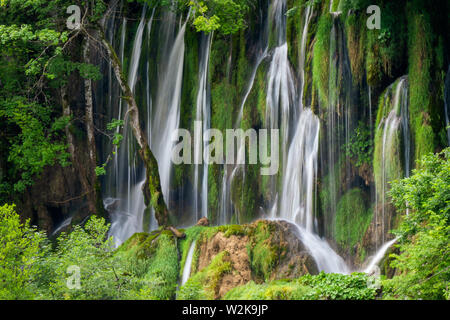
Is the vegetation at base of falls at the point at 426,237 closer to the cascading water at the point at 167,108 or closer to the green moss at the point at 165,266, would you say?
the green moss at the point at 165,266

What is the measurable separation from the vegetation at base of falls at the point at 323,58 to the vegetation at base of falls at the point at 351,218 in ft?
8.61

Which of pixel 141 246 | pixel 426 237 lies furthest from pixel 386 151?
pixel 141 246

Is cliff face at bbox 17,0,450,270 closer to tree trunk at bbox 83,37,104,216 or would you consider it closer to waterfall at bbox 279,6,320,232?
waterfall at bbox 279,6,320,232

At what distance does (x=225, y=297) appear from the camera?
12.1 m

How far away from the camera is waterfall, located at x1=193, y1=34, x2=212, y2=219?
64.6 feet

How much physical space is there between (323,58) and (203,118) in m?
5.78

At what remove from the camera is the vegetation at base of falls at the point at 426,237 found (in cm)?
891

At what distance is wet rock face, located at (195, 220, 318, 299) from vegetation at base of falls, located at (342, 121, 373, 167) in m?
2.87

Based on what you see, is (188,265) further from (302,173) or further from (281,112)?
(281,112)

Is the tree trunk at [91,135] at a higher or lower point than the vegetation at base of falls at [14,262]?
higher

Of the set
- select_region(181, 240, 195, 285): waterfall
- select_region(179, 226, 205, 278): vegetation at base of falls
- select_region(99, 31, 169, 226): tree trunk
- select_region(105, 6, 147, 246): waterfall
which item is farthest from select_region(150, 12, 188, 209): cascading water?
select_region(181, 240, 195, 285): waterfall

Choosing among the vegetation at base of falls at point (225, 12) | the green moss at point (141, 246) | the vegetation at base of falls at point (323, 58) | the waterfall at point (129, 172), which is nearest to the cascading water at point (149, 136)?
the waterfall at point (129, 172)

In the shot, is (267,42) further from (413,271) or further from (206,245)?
(413,271)
